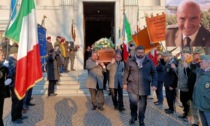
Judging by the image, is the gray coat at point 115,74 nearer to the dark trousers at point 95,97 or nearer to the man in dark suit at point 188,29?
the dark trousers at point 95,97

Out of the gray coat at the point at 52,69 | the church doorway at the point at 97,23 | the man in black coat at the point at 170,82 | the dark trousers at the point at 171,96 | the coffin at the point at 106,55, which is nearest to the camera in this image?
the man in black coat at the point at 170,82

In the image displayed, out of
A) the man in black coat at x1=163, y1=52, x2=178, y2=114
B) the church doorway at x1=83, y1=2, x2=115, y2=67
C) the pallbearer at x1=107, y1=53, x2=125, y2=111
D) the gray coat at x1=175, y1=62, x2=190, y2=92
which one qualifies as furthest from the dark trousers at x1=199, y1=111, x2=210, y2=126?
the church doorway at x1=83, y1=2, x2=115, y2=67

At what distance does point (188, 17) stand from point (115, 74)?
3043 millimetres

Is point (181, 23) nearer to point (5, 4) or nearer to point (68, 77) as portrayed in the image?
point (68, 77)

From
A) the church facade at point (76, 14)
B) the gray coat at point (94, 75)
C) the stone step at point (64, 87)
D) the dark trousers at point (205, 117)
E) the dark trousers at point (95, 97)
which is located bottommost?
the stone step at point (64, 87)

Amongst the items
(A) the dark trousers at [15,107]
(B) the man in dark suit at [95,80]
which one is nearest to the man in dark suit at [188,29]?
(B) the man in dark suit at [95,80]

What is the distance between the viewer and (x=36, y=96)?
11109 millimetres

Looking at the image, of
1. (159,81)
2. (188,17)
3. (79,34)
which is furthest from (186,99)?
(79,34)

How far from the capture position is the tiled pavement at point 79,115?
708 cm

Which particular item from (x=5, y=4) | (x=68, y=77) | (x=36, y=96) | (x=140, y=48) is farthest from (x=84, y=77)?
(x=5, y=4)

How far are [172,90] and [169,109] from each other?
2.35ft

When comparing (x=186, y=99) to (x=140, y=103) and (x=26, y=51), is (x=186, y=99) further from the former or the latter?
(x=26, y=51)

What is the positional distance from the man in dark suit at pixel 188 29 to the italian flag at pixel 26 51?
3498 mm

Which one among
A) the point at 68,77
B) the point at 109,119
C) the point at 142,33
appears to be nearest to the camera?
the point at 109,119
